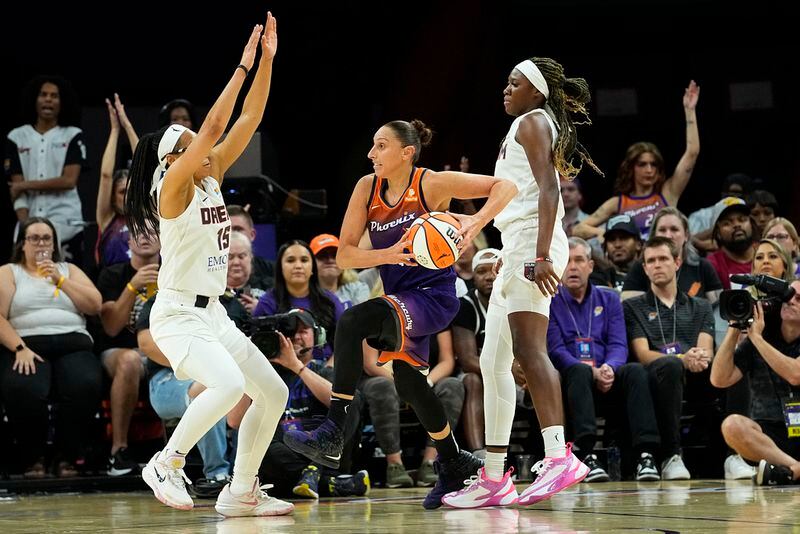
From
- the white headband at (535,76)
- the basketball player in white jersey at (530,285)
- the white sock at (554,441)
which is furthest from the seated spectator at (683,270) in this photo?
the white sock at (554,441)

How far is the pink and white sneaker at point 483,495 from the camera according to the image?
5.05 metres

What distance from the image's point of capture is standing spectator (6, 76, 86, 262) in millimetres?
8781

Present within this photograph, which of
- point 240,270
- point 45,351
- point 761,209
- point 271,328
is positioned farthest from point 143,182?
point 761,209

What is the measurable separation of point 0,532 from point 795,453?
4215 mm

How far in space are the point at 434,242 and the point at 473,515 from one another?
3.69 feet

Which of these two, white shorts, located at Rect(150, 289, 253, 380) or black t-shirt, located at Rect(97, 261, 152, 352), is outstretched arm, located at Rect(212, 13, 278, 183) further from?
black t-shirt, located at Rect(97, 261, 152, 352)

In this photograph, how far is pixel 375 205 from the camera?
5199mm

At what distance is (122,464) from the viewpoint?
A: 7.33 m

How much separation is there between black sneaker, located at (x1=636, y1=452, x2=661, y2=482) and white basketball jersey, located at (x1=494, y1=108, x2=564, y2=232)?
2.38 m

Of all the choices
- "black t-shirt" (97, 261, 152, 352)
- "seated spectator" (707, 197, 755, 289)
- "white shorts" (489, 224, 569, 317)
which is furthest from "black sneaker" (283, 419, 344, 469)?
"seated spectator" (707, 197, 755, 289)

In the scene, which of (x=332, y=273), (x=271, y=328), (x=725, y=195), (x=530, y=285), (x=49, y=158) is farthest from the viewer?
(x=725, y=195)

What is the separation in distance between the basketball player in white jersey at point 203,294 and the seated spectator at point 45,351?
2.38 m

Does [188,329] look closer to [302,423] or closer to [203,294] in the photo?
[203,294]

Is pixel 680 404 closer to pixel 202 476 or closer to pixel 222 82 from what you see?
pixel 202 476
